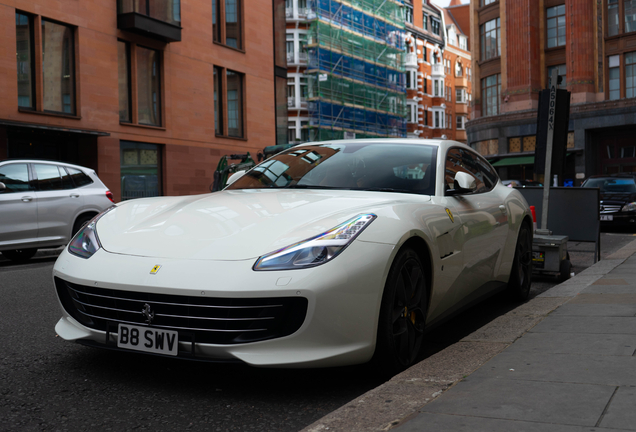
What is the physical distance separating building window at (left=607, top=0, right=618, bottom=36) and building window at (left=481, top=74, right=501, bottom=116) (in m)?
6.98

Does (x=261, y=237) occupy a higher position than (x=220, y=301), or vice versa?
(x=261, y=237)

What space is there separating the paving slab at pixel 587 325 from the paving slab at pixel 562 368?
694mm

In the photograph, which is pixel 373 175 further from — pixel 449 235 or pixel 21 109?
pixel 21 109

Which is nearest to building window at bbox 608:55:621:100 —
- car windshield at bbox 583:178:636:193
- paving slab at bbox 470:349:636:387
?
car windshield at bbox 583:178:636:193

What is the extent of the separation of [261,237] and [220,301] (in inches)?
16.8

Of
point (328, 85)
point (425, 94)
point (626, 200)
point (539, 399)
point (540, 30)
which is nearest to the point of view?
point (539, 399)

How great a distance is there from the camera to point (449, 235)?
4105mm

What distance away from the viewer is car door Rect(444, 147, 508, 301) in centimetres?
442

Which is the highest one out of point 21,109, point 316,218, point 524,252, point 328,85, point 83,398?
point 328,85

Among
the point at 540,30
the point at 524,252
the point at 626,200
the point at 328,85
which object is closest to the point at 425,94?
the point at 328,85

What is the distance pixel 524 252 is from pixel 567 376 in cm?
300

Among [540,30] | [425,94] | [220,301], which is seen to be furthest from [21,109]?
[425,94]

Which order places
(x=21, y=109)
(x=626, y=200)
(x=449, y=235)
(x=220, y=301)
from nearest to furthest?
(x=220, y=301), (x=449, y=235), (x=626, y=200), (x=21, y=109)

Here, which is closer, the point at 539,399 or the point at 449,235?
the point at 539,399
